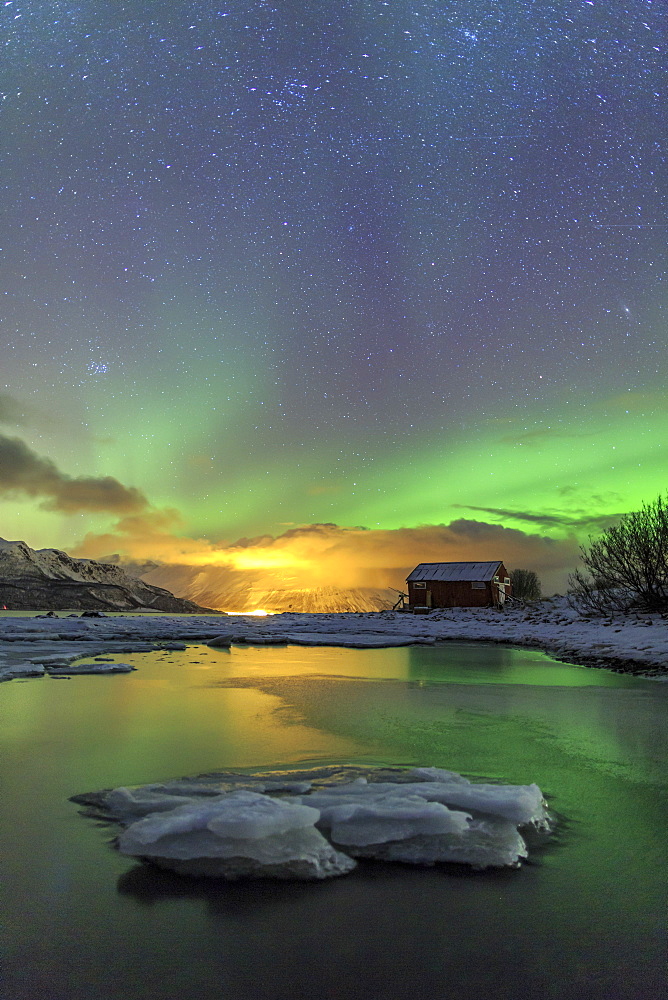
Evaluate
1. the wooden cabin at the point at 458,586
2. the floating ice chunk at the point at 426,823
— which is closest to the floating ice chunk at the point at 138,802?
the floating ice chunk at the point at 426,823

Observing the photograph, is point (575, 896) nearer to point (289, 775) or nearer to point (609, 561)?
point (289, 775)

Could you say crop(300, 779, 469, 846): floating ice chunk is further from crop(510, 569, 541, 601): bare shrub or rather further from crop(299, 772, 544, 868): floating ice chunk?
crop(510, 569, 541, 601): bare shrub

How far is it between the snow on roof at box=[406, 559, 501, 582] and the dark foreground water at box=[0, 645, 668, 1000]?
40.4 m

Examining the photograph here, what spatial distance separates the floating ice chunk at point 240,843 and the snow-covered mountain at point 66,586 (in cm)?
10982

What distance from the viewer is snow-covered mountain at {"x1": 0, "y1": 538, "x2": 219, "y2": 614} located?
115 meters

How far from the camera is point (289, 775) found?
339cm

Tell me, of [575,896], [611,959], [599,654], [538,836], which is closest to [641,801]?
[538,836]

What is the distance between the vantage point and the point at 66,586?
131 metres

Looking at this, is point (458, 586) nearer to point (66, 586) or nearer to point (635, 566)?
point (635, 566)

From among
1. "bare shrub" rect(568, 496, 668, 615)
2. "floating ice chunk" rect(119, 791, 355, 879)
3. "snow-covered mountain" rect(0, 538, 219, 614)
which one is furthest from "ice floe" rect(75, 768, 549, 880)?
"snow-covered mountain" rect(0, 538, 219, 614)

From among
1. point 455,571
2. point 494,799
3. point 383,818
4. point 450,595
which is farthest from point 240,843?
point 455,571

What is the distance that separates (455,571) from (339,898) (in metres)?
44.9

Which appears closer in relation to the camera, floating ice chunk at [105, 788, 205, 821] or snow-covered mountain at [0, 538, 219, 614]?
floating ice chunk at [105, 788, 205, 821]

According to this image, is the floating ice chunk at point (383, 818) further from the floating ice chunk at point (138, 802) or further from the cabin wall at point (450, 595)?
the cabin wall at point (450, 595)
